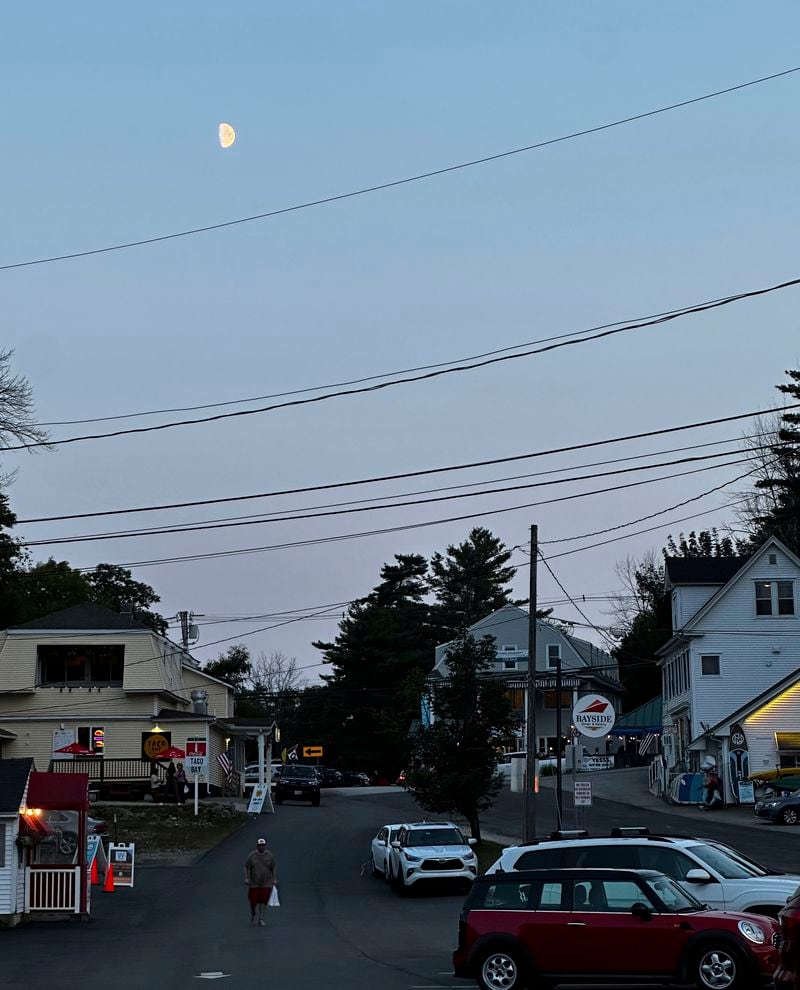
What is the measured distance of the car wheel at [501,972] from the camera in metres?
16.3

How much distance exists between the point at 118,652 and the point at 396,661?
44059 millimetres

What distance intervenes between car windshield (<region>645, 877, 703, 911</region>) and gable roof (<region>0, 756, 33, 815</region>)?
52.4ft

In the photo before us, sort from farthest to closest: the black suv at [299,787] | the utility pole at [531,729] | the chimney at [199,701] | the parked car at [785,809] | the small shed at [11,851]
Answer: the chimney at [199,701] < the black suv at [299,787] < the parked car at [785,809] < the utility pole at [531,729] < the small shed at [11,851]

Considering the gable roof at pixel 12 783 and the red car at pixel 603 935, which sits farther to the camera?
the gable roof at pixel 12 783

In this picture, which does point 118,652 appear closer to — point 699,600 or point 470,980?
point 699,600

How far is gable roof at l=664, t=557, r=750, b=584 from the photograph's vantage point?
59.5 m

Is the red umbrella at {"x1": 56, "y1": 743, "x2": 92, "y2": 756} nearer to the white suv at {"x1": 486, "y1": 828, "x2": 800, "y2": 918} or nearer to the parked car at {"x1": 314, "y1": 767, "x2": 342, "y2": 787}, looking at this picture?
the parked car at {"x1": 314, "y1": 767, "x2": 342, "y2": 787}

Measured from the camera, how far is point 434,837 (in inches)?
1273

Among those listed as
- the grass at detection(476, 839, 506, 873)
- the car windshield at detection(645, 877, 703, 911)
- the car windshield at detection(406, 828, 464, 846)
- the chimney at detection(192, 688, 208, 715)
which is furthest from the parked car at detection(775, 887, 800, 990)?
the chimney at detection(192, 688, 208, 715)

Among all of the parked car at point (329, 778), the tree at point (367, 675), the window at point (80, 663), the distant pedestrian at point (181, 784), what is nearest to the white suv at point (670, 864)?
the distant pedestrian at point (181, 784)

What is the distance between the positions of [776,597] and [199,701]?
25.8 metres

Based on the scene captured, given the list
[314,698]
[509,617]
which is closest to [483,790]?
[509,617]

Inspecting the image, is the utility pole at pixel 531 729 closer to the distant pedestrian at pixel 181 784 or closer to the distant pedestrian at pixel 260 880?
the distant pedestrian at pixel 260 880

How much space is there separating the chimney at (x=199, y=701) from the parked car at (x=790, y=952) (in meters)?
50.7
